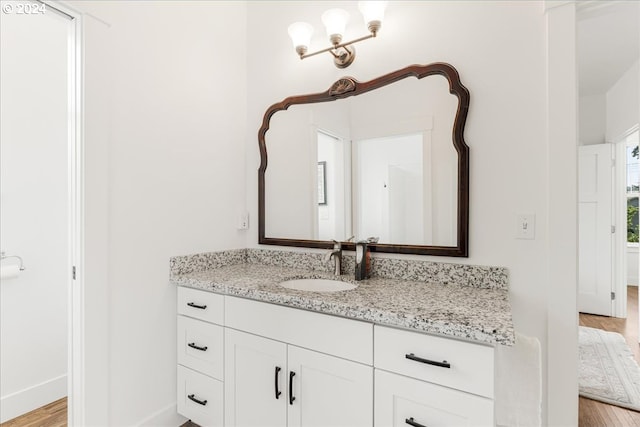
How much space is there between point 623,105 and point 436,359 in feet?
13.5

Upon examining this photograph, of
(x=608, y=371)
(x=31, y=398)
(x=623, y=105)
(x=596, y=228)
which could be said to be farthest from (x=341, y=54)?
(x=596, y=228)

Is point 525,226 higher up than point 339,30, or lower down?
lower down

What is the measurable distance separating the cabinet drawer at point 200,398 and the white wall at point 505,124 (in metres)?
1.27

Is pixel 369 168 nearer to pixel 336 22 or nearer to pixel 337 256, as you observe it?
pixel 337 256

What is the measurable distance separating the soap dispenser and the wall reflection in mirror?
0.45ft

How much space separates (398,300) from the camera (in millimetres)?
1262

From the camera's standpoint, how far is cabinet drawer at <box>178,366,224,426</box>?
1602mm

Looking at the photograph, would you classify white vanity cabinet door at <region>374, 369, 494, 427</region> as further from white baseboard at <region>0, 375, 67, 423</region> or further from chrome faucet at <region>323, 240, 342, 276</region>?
white baseboard at <region>0, 375, 67, 423</region>

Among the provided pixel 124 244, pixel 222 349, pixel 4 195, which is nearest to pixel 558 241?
pixel 222 349

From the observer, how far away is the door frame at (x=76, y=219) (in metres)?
1.43

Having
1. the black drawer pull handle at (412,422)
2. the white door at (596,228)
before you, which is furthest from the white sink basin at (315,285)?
the white door at (596,228)

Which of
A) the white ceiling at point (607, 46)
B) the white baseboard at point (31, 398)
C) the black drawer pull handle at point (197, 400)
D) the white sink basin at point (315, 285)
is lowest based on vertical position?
the white baseboard at point (31, 398)

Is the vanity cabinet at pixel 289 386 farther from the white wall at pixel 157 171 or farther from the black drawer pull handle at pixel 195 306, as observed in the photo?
the white wall at pixel 157 171

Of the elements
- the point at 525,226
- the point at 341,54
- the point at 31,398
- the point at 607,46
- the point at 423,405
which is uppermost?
the point at 607,46
